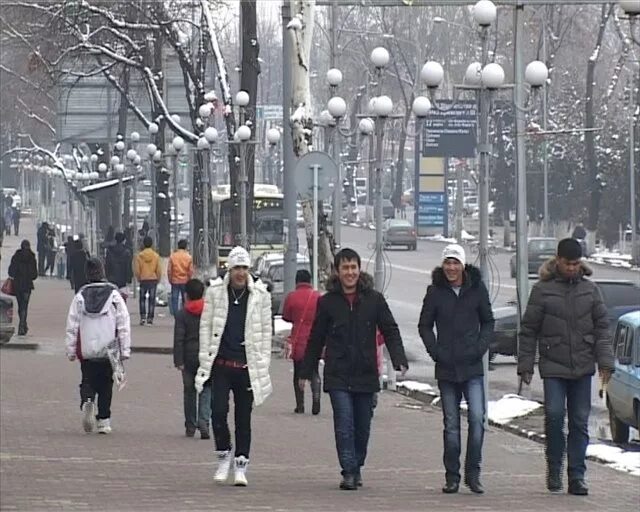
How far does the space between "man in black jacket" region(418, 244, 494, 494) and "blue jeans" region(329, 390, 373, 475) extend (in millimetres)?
544

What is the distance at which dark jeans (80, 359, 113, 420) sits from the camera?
15773 millimetres

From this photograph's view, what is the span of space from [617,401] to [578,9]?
2283 inches

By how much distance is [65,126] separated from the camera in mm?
54938

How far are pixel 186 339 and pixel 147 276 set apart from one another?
17882 millimetres

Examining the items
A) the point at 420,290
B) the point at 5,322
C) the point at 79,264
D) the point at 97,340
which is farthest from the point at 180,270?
the point at 420,290

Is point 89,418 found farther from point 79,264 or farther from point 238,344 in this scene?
point 79,264

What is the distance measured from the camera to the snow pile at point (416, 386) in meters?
21.1

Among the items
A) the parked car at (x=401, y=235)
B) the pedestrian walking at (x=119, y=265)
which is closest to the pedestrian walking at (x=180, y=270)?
the pedestrian walking at (x=119, y=265)

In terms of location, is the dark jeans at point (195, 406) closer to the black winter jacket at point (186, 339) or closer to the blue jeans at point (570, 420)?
the black winter jacket at point (186, 339)

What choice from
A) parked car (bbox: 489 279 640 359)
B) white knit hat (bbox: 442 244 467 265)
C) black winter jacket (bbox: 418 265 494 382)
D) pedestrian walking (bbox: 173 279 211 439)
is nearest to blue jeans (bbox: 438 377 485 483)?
black winter jacket (bbox: 418 265 494 382)

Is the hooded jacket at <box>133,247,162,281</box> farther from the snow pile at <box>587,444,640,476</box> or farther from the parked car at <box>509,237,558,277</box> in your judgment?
the parked car at <box>509,237,558,277</box>

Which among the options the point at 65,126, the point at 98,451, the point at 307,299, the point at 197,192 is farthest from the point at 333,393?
the point at 65,126

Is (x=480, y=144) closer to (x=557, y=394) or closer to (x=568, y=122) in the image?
(x=557, y=394)

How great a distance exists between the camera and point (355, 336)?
11734mm
